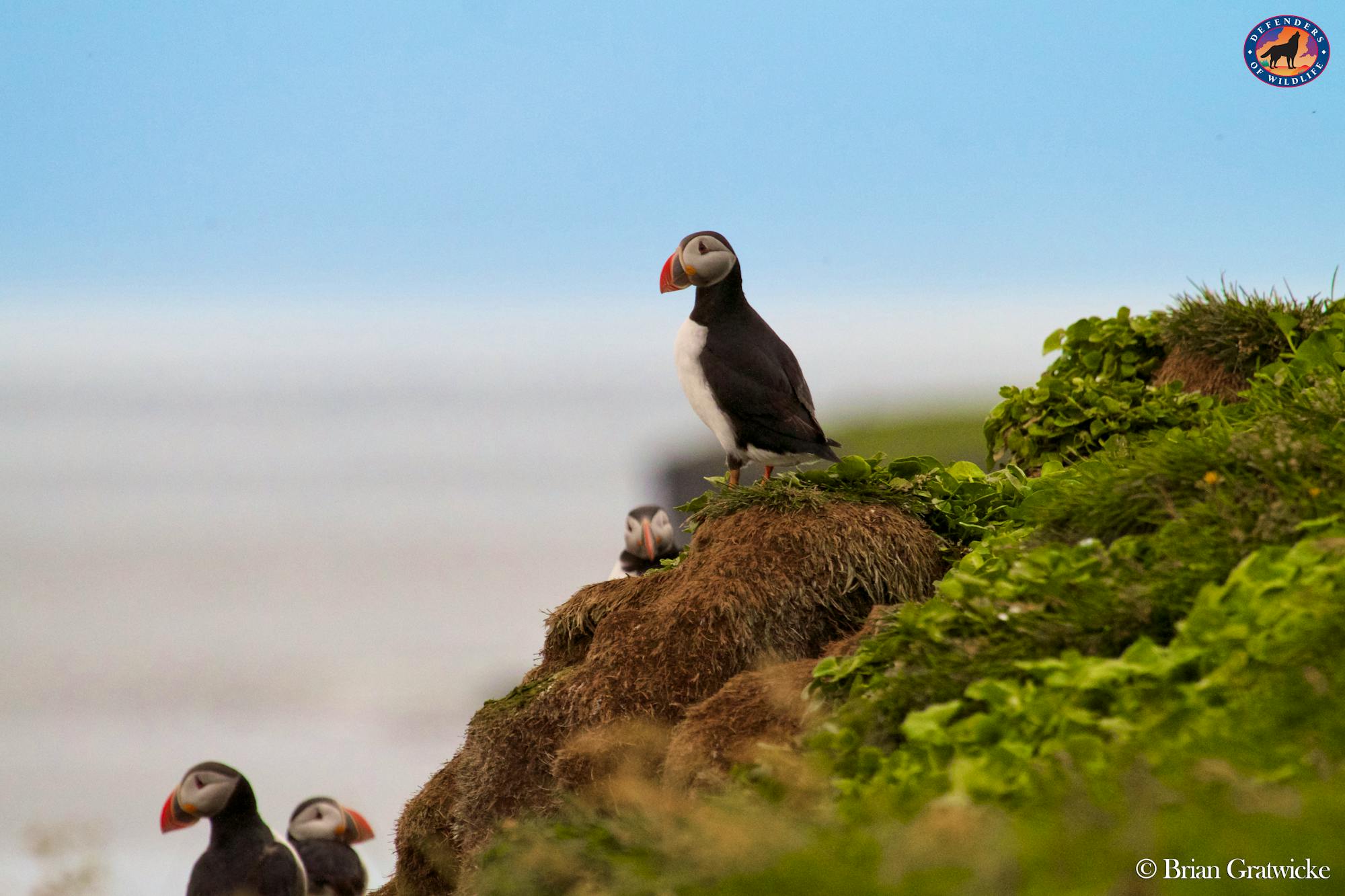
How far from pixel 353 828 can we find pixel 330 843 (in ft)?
0.59

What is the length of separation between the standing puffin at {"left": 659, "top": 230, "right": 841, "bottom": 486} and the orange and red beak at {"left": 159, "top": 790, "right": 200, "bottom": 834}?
11.3ft

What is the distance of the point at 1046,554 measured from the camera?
163 inches

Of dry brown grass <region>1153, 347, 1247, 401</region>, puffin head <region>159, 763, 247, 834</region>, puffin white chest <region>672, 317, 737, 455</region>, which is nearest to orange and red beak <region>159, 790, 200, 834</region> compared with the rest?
puffin head <region>159, 763, 247, 834</region>

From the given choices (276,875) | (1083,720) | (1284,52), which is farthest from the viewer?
(1284,52)

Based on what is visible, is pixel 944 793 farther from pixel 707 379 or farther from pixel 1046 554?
pixel 707 379

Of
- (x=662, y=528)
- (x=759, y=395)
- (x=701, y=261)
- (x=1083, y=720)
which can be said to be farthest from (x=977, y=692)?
(x=662, y=528)

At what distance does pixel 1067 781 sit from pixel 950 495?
3382mm

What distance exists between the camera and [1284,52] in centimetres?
794

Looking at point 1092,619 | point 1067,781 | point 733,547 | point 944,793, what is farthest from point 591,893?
point 733,547

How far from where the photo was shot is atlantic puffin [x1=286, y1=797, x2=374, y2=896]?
24.3 ft

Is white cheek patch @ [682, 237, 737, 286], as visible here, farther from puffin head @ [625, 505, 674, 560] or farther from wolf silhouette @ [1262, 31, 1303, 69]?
wolf silhouette @ [1262, 31, 1303, 69]

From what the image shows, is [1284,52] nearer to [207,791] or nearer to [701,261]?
[701,261]

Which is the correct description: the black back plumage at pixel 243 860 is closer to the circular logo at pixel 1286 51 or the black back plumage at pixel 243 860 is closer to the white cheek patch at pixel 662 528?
the white cheek patch at pixel 662 528

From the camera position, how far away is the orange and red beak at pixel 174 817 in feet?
20.7
